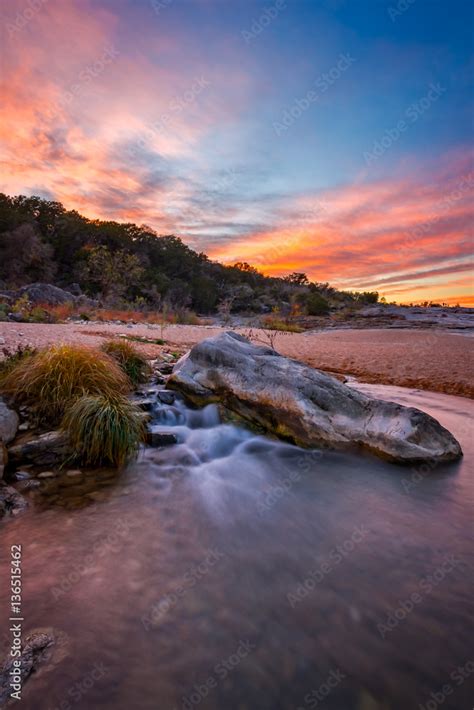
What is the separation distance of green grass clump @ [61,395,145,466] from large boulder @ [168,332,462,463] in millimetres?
1660

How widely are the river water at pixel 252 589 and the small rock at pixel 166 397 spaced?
5.03ft

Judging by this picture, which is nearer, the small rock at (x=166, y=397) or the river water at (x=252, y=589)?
the river water at (x=252, y=589)

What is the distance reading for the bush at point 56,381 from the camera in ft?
14.3

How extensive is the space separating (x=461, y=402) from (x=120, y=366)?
5.99 meters

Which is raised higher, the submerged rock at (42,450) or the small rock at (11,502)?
the submerged rock at (42,450)

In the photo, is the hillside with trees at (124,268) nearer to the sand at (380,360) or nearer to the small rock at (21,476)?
the sand at (380,360)

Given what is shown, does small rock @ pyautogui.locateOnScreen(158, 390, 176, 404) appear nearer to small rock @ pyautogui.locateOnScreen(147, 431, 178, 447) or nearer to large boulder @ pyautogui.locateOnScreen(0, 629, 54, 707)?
small rock @ pyautogui.locateOnScreen(147, 431, 178, 447)

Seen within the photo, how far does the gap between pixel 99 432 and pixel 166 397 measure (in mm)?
1706

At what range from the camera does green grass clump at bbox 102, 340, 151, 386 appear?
6.29 meters

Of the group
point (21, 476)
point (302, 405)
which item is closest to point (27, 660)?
point (21, 476)

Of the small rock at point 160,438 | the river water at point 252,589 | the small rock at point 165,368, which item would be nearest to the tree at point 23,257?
the small rock at point 165,368

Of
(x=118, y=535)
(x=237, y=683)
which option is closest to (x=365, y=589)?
(x=237, y=683)

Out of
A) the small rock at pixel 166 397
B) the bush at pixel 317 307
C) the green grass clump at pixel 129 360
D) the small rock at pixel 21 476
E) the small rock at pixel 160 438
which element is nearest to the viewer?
the small rock at pixel 21 476

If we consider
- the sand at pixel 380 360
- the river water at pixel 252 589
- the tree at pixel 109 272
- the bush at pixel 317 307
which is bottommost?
the river water at pixel 252 589
